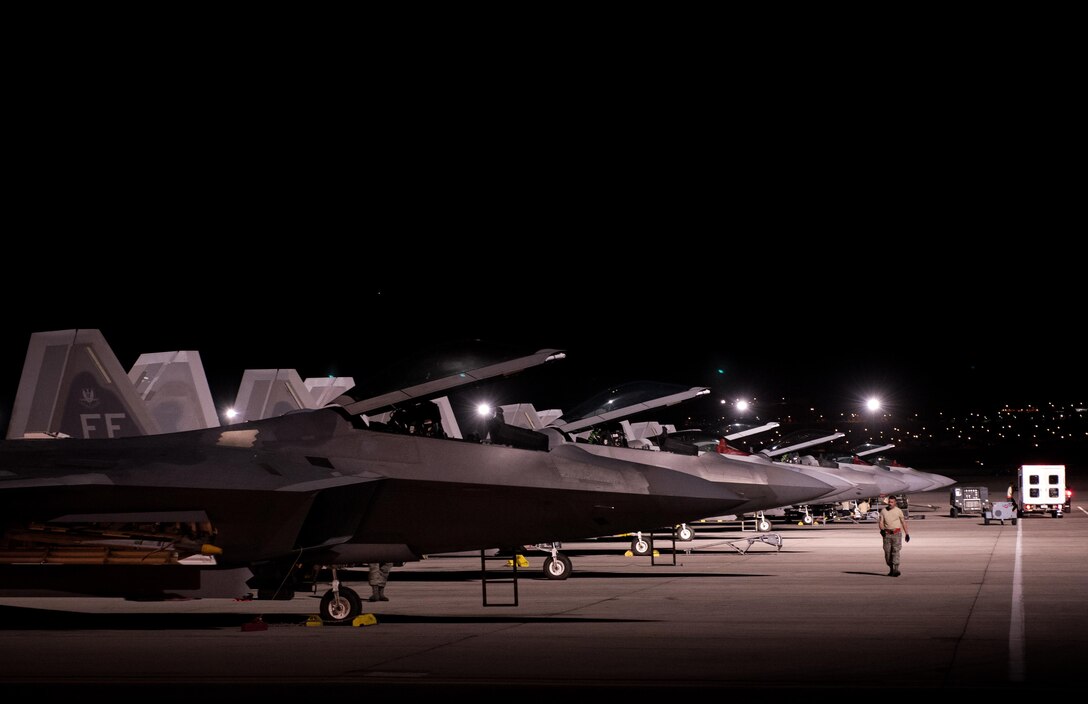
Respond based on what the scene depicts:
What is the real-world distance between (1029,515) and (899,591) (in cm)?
3723

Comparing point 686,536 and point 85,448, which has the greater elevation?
point 85,448

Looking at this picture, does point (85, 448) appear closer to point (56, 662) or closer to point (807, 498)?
point (56, 662)

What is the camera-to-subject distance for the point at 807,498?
26.2 m

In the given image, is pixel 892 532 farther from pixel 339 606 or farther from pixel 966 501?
pixel 966 501

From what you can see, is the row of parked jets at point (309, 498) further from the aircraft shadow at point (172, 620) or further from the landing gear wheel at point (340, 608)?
the aircraft shadow at point (172, 620)

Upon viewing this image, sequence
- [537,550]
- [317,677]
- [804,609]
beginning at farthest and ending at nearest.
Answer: [537,550] < [804,609] < [317,677]

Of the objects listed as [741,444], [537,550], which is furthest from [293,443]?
[741,444]

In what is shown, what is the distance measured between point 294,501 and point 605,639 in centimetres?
389

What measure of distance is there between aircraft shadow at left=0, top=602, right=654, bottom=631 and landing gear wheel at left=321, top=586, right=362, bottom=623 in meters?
0.37

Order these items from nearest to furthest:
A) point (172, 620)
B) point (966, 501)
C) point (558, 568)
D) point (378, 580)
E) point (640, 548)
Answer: point (172, 620) < point (378, 580) < point (558, 568) < point (640, 548) < point (966, 501)

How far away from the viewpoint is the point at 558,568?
76.3 feet

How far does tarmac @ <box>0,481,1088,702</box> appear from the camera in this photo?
10.4 metres

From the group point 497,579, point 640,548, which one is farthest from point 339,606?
point 640,548

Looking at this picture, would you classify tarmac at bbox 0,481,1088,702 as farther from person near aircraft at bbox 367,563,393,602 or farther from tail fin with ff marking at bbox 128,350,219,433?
tail fin with ff marking at bbox 128,350,219,433
